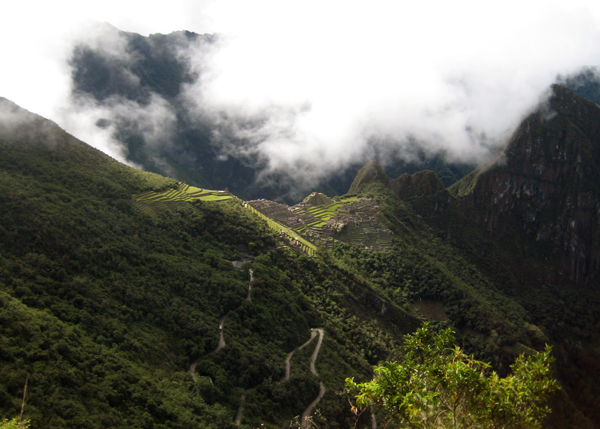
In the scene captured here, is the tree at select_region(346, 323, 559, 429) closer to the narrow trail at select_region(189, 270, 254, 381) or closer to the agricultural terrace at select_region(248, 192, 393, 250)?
the narrow trail at select_region(189, 270, 254, 381)

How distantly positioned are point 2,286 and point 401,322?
44773 millimetres

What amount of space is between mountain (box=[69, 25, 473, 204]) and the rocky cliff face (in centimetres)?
5193

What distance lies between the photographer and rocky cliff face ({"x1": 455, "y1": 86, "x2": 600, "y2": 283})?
98.4 meters

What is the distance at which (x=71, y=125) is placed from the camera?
12531cm

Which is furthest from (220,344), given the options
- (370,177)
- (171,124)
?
(171,124)

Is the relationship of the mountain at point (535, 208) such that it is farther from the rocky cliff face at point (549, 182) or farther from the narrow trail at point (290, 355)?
the narrow trail at point (290, 355)

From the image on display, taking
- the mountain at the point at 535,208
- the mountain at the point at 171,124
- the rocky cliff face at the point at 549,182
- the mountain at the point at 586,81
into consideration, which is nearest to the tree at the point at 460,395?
the mountain at the point at 535,208

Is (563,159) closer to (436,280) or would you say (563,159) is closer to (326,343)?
(436,280)

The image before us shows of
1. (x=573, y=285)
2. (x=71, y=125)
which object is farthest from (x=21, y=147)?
(x=573, y=285)

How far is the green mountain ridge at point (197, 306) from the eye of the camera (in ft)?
88.7

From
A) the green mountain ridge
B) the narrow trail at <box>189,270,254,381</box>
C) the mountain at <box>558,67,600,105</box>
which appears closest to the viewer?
the green mountain ridge

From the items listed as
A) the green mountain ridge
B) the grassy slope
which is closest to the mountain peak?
the grassy slope

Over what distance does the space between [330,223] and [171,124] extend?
107m

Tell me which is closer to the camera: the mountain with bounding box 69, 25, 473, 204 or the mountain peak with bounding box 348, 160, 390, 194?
the mountain peak with bounding box 348, 160, 390, 194
